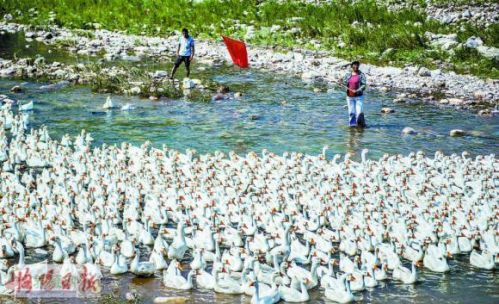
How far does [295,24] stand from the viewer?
124 ft

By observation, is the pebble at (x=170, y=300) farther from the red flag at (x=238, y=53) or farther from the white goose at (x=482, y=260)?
the red flag at (x=238, y=53)

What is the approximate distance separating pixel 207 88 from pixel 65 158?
33.6 feet

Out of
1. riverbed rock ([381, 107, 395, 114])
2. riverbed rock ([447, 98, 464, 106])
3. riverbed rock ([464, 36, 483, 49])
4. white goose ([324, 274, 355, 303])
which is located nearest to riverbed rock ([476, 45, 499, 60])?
riverbed rock ([464, 36, 483, 49])

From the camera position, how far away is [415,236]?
1312 cm

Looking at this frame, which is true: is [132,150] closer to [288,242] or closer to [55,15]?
[288,242]

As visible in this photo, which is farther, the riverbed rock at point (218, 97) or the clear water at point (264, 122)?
the riverbed rock at point (218, 97)

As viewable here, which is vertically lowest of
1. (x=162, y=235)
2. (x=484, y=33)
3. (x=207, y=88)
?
(x=162, y=235)

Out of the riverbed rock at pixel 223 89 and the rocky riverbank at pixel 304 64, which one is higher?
the rocky riverbank at pixel 304 64

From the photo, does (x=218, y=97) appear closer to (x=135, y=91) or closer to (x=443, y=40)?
(x=135, y=91)

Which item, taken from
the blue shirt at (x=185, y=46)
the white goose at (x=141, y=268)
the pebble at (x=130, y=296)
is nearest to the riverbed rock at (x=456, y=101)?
the blue shirt at (x=185, y=46)

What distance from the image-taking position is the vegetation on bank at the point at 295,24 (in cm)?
3045

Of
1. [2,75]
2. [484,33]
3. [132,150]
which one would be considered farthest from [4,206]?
[484,33]

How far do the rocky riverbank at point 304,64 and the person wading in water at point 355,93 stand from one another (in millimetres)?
4129

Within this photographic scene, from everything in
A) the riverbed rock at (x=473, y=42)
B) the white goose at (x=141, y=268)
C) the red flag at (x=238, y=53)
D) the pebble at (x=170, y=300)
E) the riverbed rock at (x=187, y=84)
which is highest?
the riverbed rock at (x=473, y=42)
